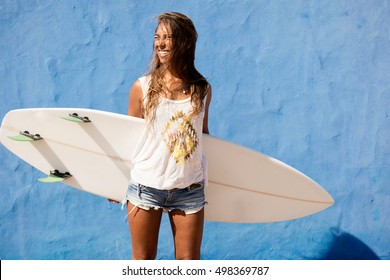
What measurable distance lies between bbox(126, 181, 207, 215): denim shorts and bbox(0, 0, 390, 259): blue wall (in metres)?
0.90

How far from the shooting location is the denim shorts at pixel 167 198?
2096 millimetres

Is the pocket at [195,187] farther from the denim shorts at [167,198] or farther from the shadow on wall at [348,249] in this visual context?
the shadow on wall at [348,249]

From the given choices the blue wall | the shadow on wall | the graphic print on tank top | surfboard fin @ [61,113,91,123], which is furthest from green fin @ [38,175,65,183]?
the shadow on wall

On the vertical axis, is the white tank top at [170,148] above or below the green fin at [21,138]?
above

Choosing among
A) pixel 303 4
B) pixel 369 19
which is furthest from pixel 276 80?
pixel 369 19

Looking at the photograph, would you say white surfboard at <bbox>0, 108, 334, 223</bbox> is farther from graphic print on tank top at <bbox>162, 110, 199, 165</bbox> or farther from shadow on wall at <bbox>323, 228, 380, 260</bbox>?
shadow on wall at <bbox>323, 228, 380, 260</bbox>

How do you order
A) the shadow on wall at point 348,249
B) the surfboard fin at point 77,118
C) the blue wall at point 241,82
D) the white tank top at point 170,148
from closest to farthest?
the white tank top at point 170,148, the surfboard fin at point 77,118, the blue wall at point 241,82, the shadow on wall at point 348,249

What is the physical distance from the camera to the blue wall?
2916mm

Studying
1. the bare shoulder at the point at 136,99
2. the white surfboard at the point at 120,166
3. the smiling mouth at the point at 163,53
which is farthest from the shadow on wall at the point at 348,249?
the smiling mouth at the point at 163,53

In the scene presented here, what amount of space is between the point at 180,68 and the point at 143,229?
68 cm

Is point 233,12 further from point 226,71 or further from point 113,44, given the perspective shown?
point 113,44

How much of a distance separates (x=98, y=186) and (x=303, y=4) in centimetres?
149

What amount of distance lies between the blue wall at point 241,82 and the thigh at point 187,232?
2.92ft

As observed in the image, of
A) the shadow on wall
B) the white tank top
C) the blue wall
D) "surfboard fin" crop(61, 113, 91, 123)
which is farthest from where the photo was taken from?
the shadow on wall
